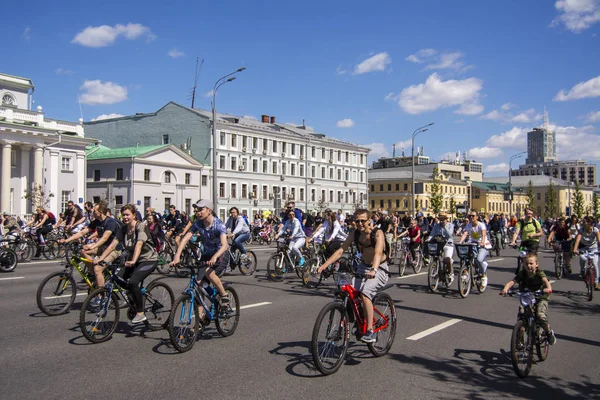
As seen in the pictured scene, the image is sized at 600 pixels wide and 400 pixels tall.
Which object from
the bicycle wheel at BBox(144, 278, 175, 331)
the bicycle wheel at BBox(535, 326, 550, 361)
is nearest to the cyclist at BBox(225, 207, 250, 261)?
the bicycle wheel at BBox(144, 278, 175, 331)

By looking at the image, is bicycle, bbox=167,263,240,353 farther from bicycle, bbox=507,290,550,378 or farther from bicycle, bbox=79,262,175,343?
bicycle, bbox=507,290,550,378

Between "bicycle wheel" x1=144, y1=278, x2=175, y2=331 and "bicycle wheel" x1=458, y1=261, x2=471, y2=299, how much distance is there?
6668 mm

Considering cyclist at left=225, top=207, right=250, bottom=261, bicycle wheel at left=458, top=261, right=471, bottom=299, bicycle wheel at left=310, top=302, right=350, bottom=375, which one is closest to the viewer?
bicycle wheel at left=310, top=302, right=350, bottom=375

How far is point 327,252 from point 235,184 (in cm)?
5766

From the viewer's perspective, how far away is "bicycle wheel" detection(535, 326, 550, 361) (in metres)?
6.79

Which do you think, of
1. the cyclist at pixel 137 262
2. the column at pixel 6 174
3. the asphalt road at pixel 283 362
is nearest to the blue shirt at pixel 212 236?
the cyclist at pixel 137 262

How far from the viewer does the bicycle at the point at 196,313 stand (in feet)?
23.0

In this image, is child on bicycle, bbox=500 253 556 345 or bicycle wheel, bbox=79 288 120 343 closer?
child on bicycle, bbox=500 253 556 345

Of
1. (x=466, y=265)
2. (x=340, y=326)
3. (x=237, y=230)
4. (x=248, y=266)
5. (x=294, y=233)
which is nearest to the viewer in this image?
(x=340, y=326)

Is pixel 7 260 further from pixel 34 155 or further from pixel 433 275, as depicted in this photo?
pixel 34 155

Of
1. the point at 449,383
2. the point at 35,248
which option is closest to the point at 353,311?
the point at 449,383

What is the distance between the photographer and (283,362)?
671 centimetres

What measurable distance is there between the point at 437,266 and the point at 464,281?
928 millimetres

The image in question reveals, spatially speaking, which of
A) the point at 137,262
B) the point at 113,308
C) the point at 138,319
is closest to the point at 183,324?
the point at 138,319
